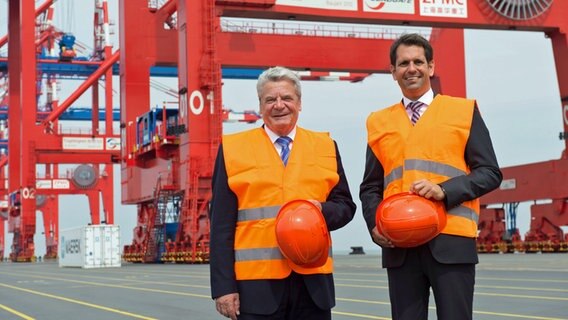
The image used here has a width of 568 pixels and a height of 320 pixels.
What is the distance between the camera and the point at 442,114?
11.7 feet

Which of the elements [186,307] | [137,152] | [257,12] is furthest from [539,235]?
[186,307]

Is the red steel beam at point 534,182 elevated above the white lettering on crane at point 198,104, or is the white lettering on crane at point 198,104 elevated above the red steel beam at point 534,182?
the white lettering on crane at point 198,104

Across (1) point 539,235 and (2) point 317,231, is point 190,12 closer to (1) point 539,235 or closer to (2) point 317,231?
(1) point 539,235

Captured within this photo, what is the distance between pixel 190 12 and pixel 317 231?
25272 mm

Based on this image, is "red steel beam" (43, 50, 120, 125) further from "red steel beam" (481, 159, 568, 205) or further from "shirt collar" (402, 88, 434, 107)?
"shirt collar" (402, 88, 434, 107)

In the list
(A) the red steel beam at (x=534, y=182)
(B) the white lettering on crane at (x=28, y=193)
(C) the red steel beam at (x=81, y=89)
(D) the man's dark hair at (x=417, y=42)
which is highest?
(C) the red steel beam at (x=81, y=89)

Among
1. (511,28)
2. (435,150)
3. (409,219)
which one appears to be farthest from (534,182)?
(409,219)

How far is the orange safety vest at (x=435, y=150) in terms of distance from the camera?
3.49 metres

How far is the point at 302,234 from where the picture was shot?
3324mm

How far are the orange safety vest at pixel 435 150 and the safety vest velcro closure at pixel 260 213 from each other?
1.45ft

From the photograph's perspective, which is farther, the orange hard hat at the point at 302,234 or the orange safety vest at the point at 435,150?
the orange safety vest at the point at 435,150

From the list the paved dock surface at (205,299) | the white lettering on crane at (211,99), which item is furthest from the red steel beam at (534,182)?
the paved dock surface at (205,299)

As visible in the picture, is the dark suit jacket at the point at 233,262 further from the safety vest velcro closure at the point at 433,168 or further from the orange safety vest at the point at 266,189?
the safety vest velcro closure at the point at 433,168

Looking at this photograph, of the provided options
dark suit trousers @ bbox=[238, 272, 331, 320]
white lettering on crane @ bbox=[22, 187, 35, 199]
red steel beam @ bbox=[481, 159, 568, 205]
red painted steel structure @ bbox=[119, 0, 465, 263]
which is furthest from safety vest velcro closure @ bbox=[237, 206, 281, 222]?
white lettering on crane @ bbox=[22, 187, 35, 199]
